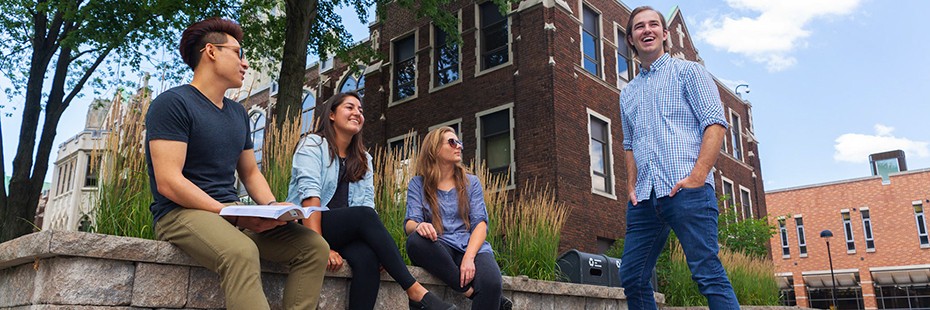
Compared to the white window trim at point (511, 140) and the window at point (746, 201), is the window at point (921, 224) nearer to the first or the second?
the window at point (746, 201)

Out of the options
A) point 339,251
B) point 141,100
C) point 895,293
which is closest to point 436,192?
point 339,251

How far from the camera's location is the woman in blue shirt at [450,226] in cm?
386

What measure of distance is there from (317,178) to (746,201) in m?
21.9

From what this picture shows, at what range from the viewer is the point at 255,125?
85.5ft

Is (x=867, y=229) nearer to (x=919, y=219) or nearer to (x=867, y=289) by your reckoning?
(x=919, y=219)

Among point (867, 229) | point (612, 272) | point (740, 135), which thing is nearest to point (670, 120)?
point (612, 272)

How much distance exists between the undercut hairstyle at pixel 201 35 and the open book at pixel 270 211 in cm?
83

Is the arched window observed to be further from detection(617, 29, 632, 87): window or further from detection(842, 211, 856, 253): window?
detection(842, 211, 856, 253): window

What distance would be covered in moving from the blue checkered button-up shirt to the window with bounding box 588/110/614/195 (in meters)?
11.3

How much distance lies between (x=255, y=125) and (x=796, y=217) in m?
29.6

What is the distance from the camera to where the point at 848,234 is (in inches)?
1385

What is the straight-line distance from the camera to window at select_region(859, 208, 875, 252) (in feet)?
112

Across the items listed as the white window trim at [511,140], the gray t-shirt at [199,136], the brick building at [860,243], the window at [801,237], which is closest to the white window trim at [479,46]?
the white window trim at [511,140]


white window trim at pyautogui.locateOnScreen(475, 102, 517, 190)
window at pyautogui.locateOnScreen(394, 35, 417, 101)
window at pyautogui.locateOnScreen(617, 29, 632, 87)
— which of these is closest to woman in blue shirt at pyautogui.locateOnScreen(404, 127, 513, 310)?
white window trim at pyautogui.locateOnScreen(475, 102, 517, 190)
